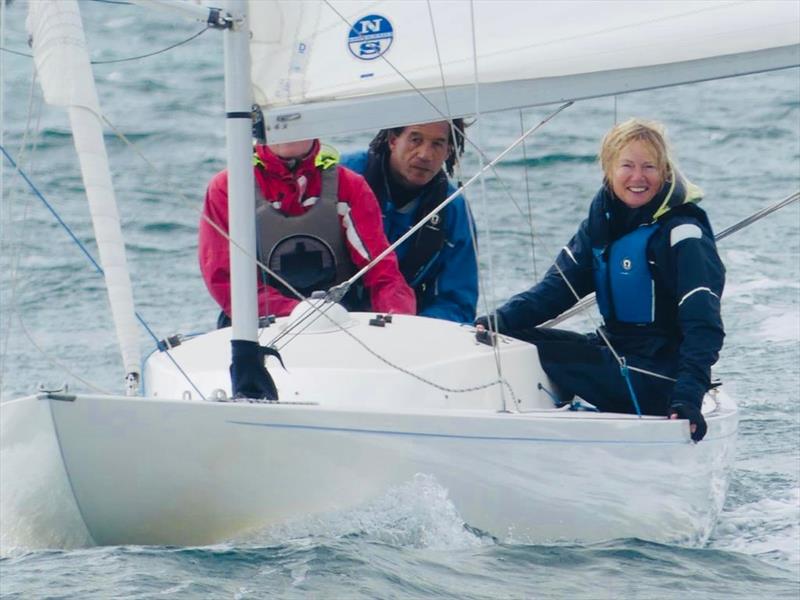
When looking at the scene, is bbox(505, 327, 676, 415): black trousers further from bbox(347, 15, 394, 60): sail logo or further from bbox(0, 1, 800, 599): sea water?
bbox(347, 15, 394, 60): sail logo

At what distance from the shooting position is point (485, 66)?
→ 4125 millimetres

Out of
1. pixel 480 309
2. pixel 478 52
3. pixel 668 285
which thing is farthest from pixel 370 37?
pixel 480 309

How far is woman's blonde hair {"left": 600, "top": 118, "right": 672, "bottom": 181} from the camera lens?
4277 millimetres

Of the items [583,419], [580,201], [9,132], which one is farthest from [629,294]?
[9,132]

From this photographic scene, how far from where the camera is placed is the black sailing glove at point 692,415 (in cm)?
402

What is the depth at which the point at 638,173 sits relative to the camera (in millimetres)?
4270

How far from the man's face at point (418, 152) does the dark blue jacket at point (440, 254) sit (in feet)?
0.17

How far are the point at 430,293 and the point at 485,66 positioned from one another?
1145mm

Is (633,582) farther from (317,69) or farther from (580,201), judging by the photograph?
(580,201)

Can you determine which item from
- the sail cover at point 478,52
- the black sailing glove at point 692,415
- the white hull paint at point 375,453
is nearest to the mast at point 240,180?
the sail cover at point 478,52

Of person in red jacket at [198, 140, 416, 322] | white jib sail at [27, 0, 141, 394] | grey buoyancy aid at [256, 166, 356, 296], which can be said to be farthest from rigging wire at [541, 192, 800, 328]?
white jib sail at [27, 0, 141, 394]

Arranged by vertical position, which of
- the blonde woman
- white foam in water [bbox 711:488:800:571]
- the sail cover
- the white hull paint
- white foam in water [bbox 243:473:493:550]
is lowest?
white foam in water [bbox 711:488:800:571]

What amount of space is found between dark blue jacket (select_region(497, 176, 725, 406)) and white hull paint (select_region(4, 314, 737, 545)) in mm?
199

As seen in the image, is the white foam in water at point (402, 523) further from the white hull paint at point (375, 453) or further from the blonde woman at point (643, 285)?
the blonde woman at point (643, 285)
